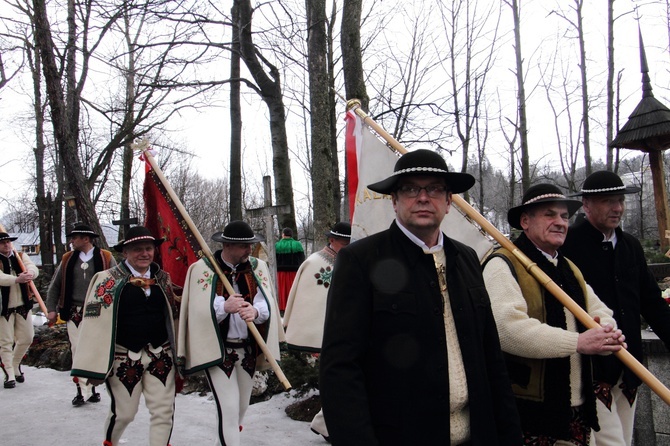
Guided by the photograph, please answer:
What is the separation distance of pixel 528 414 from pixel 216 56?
363 inches

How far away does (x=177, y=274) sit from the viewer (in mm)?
5492

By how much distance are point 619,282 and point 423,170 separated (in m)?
2.24

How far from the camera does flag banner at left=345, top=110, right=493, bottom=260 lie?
498cm

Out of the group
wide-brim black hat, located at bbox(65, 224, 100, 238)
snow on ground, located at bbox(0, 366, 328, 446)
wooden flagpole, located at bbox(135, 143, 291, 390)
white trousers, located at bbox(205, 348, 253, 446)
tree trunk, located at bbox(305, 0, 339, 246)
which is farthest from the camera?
tree trunk, located at bbox(305, 0, 339, 246)

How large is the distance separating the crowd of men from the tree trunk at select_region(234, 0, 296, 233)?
454 centimetres

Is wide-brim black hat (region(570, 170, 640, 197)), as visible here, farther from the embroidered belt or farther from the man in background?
the man in background

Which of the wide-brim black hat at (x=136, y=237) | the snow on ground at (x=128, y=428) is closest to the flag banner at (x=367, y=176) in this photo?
the wide-brim black hat at (x=136, y=237)

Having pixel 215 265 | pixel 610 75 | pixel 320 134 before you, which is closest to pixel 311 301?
pixel 215 265

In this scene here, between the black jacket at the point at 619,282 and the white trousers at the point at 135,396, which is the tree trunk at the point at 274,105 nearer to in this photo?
the white trousers at the point at 135,396

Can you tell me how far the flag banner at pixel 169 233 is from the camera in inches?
211

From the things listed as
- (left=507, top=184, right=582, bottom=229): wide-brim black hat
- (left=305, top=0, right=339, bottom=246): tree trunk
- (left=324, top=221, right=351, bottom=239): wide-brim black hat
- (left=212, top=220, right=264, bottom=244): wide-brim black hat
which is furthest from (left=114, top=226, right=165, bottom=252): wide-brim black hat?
(left=305, top=0, right=339, bottom=246): tree trunk

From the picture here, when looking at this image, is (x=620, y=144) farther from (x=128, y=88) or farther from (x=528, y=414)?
(x=128, y=88)

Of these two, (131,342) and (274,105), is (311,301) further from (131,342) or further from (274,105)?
(274,105)

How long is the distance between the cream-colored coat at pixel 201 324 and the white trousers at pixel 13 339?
513cm
